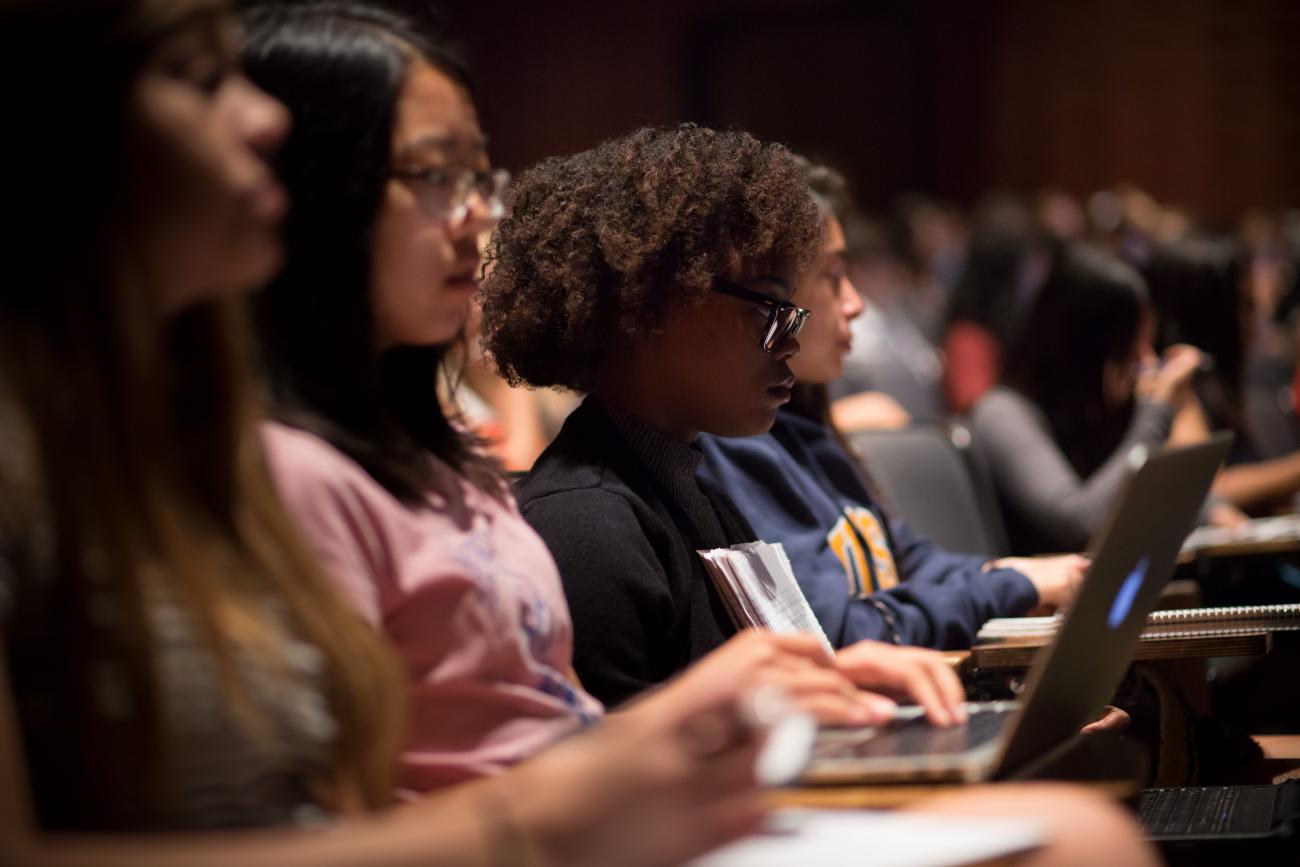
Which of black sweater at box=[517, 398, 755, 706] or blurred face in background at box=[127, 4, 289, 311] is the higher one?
blurred face in background at box=[127, 4, 289, 311]

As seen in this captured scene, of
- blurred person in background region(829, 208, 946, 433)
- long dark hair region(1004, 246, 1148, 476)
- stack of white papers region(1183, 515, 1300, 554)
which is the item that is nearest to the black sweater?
blurred person in background region(829, 208, 946, 433)

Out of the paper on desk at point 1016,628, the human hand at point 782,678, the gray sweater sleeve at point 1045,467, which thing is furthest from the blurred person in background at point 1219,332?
the human hand at point 782,678

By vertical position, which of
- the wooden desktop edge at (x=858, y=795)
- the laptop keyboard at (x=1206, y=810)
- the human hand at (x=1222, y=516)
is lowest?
the human hand at (x=1222, y=516)

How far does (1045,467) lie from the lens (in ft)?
10.8

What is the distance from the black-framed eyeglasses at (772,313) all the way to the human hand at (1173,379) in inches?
72.3

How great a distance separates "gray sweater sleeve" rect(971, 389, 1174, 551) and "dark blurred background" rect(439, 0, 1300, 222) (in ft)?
23.8

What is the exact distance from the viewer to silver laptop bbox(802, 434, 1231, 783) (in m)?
1.18

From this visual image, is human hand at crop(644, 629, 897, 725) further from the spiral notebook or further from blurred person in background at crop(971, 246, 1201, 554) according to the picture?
blurred person in background at crop(971, 246, 1201, 554)

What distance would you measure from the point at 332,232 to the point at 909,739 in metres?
0.65

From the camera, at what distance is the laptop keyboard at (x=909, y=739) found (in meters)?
1.22

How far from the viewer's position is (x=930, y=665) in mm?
1422

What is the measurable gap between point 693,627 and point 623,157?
590 millimetres

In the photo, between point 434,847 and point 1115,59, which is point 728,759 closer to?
point 434,847

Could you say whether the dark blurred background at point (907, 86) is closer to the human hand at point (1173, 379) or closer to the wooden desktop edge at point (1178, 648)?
the human hand at point (1173, 379)
